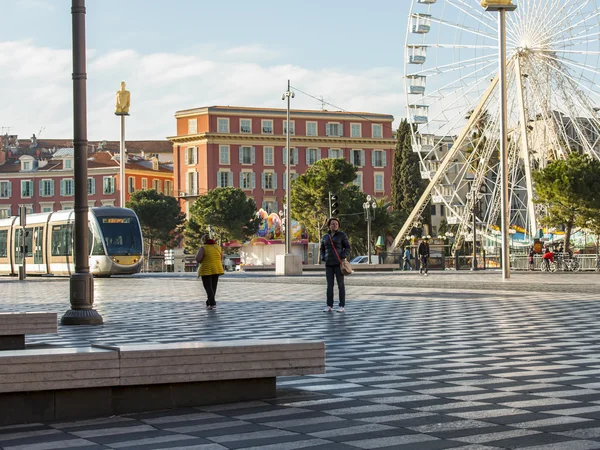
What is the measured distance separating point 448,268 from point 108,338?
5685cm

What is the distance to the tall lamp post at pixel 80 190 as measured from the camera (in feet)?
54.0

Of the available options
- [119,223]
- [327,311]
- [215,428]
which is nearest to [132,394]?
[215,428]

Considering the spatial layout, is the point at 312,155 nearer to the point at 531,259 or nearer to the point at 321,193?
the point at 321,193

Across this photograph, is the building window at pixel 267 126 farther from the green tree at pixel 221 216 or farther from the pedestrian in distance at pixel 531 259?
the pedestrian in distance at pixel 531 259

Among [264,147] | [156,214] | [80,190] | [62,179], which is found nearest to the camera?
[80,190]

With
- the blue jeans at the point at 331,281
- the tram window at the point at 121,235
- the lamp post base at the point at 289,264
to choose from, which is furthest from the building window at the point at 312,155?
the blue jeans at the point at 331,281

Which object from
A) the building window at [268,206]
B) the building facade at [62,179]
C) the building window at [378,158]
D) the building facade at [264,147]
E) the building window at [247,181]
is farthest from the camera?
the building window at [378,158]

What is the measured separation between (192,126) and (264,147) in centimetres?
816

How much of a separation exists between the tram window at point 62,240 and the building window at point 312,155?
232ft

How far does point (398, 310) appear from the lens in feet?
69.6

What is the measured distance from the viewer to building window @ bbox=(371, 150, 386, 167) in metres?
123

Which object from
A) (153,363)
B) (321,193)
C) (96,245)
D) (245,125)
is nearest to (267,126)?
(245,125)

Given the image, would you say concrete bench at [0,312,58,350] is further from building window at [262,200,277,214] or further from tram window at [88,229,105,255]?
A: building window at [262,200,277,214]

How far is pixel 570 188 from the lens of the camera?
56969mm
